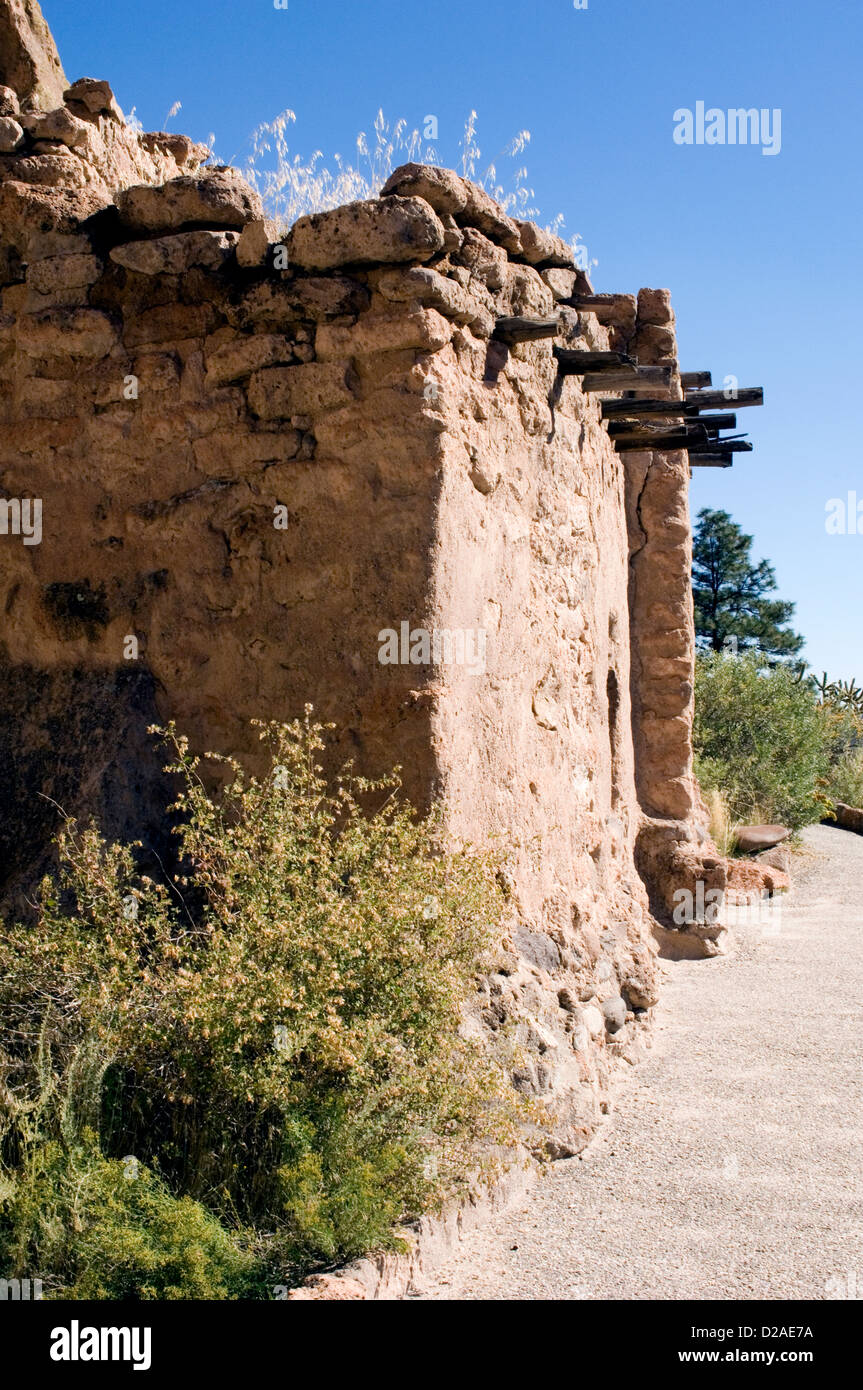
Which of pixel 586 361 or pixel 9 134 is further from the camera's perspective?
pixel 586 361

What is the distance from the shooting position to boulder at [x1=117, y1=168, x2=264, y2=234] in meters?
5.02

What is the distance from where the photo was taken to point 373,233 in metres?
4.65

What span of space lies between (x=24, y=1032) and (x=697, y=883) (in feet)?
20.8

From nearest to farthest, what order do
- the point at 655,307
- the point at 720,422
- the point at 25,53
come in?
1. the point at 25,53
2. the point at 720,422
3. the point at 655,307

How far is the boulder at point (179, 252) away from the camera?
4.99m

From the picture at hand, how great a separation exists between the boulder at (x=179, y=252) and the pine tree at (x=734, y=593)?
23.2 m

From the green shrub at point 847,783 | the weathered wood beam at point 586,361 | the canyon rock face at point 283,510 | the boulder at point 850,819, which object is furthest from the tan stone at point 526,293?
the green shrub at point 847,783

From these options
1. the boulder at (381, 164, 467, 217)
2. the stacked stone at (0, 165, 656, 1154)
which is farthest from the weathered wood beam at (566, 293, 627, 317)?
the boulder at (381, 164, 467, 217)

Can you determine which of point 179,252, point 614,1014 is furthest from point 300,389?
point 614,1014

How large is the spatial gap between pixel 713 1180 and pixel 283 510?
3.10 meters

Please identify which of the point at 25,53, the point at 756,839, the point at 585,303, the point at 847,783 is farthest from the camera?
the point at 847,783

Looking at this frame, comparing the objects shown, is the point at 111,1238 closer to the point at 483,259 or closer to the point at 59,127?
the point at 483,259
